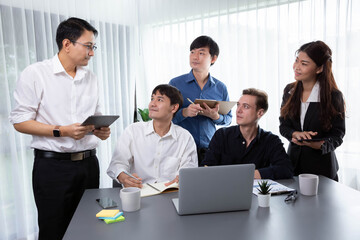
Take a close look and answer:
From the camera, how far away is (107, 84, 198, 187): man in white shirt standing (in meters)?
2.08

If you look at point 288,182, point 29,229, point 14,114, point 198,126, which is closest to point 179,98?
point 198,126

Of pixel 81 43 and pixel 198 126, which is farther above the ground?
pixel 81 43

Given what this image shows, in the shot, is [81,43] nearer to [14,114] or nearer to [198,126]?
[14,114]

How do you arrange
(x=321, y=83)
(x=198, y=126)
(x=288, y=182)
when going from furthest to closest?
(x=198, y=126)
(x=321, y=83)
(x=288, y=182)

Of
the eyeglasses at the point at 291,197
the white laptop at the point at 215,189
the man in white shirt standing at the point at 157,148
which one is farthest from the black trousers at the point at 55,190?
the eyeglasses at the point at 291,197

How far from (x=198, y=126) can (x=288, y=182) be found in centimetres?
104

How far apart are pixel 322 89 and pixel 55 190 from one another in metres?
2.05

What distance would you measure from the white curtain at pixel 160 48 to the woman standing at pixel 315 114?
100cm

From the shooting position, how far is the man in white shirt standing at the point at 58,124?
6.09 feet

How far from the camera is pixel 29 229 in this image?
2.98 m

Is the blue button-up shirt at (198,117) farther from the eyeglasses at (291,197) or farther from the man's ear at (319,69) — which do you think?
the eyeglasses at (291,197)

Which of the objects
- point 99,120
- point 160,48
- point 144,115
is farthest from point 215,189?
point 160,48

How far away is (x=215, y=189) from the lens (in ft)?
4.32

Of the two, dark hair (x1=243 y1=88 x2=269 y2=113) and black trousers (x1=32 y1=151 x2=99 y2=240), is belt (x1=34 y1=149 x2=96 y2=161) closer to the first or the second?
black trousers (x1=32 y1=151 x2=99 y2=240)
